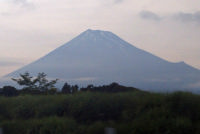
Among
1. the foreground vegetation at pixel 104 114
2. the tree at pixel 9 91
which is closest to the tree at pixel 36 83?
the tree at pixel 9 91

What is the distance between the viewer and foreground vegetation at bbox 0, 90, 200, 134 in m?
11.9

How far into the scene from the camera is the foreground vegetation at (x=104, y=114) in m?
11.9

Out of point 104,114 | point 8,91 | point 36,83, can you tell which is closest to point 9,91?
point 8,91

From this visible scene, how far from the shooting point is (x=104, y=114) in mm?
13883

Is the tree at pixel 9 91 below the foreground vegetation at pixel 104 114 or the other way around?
the other way around

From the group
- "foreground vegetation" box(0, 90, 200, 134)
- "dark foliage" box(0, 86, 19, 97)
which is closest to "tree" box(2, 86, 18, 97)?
"dark foliage" box(0, 86, 19, 97)

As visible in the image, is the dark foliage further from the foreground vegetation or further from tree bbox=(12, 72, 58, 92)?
the foreground vegetation

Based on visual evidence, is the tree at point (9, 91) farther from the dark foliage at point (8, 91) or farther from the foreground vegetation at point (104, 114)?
the foreground vegetation at point (104, 114)

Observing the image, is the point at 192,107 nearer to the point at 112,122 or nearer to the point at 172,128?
the point at 172,128

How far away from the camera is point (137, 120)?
12461mm

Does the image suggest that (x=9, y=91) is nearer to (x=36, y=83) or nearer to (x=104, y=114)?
(x=36, y=83)

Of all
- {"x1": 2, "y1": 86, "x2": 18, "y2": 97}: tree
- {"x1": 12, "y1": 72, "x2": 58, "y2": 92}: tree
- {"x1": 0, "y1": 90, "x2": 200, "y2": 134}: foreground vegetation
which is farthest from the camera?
{"x1": 12, "y1": 72, "x2": 58, "y2": 92}: tree

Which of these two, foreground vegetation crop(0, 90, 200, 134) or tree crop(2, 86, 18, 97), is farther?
tree crop(2, 86, 18, 97)

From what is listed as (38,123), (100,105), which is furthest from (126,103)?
(38,123)
